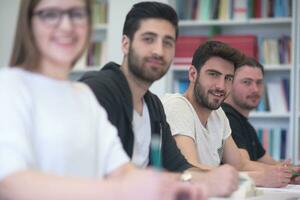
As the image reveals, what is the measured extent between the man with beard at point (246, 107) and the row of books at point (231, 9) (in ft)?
3.17

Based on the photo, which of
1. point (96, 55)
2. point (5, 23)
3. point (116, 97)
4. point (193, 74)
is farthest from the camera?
point (5, 23)

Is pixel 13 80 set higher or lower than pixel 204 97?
higher

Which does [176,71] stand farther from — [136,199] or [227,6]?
[136,199]

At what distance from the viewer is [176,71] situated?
14.7 ft

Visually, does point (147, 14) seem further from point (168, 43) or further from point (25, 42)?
point (25, 42)

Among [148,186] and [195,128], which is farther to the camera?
[195,128]

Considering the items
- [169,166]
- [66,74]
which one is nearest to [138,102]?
[169,166]

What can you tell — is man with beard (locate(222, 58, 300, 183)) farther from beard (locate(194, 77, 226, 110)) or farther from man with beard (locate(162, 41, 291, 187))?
beard (locate(194, 77, 226, 110))

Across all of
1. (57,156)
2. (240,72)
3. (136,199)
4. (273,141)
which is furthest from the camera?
(273,141)

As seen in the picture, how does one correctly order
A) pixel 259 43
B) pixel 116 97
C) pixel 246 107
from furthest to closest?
1. pixel 259 43
2. pixel 246 107
3. pixel 116 97

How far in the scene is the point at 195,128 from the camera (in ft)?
7.66

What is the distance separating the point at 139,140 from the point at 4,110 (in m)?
0.89

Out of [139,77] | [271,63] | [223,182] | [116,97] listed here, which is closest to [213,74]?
[139,77]

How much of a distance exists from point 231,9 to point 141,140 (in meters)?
2.74
